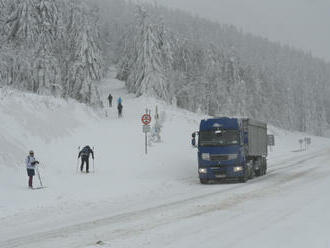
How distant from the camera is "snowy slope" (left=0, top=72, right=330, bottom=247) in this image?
9.33m

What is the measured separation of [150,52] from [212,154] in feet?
110

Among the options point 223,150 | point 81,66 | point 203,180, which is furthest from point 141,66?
point 223,150

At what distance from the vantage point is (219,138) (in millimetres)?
20688

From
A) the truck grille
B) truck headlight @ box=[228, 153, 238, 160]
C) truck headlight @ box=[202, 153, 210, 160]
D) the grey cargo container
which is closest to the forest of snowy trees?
truck headlight @ box=[202, 153, 210, 160]

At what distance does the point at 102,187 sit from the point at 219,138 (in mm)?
6226

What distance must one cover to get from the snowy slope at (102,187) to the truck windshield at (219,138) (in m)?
2.16

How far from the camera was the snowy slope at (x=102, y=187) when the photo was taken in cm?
933

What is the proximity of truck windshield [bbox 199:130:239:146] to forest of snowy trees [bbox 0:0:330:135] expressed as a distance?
16.9 m

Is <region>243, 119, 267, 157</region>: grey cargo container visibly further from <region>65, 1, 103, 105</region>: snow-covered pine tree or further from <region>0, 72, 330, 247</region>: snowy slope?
<region>65, 1, 103, 105</region>: snow-covered pine tree

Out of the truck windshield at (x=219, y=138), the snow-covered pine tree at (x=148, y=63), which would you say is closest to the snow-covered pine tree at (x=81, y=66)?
the snow-covered pine tree at (x=148, y=63)

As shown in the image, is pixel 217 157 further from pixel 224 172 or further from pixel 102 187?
pixel 102 187

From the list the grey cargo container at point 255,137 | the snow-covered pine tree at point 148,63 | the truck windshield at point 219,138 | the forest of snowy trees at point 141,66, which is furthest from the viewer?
the snow-covered pine tree at point 148,63

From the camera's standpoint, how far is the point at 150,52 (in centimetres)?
5219

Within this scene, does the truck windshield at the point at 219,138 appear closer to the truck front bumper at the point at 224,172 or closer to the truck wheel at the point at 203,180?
the truck front bumper at the point at 224,172
